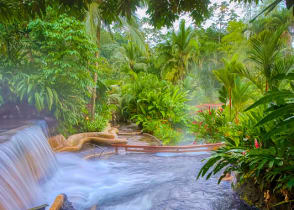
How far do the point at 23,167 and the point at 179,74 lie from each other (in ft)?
24.2

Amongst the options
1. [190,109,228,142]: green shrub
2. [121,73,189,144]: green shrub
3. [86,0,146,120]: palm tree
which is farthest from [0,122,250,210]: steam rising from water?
[86,0,146,120]: palm tree

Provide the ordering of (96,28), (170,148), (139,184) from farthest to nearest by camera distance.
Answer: (96,28) → (170,148) → (139,184)

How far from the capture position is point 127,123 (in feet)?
25.9

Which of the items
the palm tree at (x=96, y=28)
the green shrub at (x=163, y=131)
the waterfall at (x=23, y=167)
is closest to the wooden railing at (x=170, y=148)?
the green shrub at (x=163, y=131)

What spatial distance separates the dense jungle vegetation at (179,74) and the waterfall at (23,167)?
1.13 metres

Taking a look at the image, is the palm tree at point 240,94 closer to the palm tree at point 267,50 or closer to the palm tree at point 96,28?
the palm tree at point 267,50

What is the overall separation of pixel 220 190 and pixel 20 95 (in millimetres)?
3819

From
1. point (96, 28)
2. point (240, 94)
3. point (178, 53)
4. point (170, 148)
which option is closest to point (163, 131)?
point (170, 148)

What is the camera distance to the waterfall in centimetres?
203

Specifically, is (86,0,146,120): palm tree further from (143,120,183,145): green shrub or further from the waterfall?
the waterfall

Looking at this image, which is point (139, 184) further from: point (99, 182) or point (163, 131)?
point (163, 131)

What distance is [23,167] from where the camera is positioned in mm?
2502

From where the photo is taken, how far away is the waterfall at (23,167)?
80.0 inches

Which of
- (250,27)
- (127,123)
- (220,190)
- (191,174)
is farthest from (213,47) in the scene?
(220,190)
